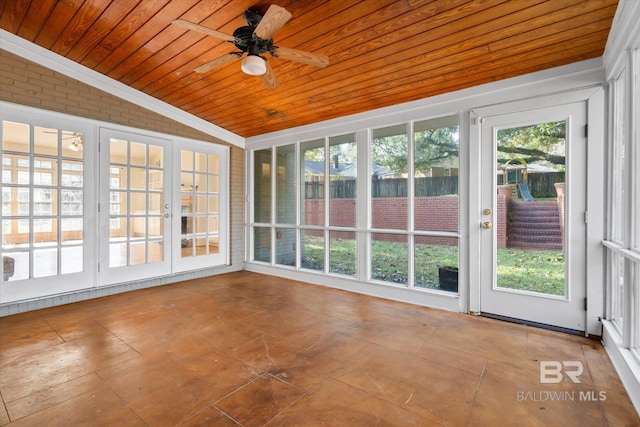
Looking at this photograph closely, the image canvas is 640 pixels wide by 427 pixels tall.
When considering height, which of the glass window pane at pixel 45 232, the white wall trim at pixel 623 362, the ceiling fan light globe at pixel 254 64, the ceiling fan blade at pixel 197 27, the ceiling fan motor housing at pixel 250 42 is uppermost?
the ceiling fan motor housing at pixel 250 42

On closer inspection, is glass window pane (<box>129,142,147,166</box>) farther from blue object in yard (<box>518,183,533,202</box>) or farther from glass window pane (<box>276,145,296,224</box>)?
blue object in yard (<box>518,183,533,202</box>)

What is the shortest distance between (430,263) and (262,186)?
3235 millimetres

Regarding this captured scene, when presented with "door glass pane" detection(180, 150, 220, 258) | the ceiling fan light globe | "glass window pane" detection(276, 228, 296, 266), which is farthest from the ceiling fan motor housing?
"glass window pane" detection(276, 228, 296, 266)

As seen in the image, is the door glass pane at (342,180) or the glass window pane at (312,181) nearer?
the door glass pane at (342,180)

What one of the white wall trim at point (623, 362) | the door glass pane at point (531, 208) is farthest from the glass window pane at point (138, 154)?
the white wall trim at point (623, 362)

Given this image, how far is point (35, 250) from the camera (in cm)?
350

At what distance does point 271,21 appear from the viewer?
2.07m

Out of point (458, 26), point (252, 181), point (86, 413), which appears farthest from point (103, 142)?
point (458, 26)

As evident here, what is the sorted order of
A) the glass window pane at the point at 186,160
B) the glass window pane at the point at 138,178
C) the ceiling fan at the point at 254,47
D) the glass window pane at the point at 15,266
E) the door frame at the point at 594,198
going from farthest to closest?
the glass window pane at the point at 186,160, the glass window pane at the point at 138,178, the glass window pane at the point at 15,266, the door frame at the point at 594,198, the ceiling fan at the point at 254,47

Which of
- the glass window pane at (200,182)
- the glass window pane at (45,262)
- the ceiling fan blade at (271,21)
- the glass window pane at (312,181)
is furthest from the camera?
the glass window pane at (200,182)

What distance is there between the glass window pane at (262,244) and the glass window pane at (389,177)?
2135 mm

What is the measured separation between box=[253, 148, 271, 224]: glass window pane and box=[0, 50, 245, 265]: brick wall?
0.93 metres

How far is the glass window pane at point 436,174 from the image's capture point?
352 cm

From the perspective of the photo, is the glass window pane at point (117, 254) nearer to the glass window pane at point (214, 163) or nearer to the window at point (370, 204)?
the glass window pane at point (214, 163)
